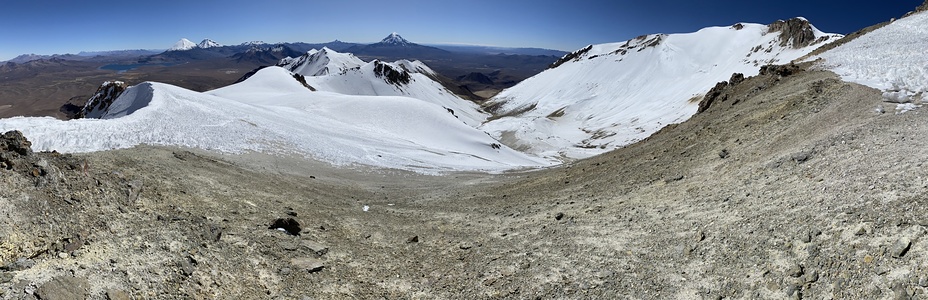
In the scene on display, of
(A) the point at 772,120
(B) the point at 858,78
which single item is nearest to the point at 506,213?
(A) the point at 772,120

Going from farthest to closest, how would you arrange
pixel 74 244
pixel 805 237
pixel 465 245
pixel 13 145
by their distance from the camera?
pixel 465 245
pixel 13 145
pixel 74 244
pixel 805 237

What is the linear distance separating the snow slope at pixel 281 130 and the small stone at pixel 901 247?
26.6 m

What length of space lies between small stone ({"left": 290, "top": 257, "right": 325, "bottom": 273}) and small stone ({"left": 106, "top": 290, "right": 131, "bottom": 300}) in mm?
3630

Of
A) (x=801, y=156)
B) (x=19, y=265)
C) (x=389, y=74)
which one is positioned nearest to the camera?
Result: (x=19, y=265)

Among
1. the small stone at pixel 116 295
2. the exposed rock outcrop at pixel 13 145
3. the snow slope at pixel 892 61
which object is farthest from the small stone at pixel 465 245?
the snow slope at pixel 892 61

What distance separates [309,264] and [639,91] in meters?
150

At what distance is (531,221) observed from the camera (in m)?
14.9

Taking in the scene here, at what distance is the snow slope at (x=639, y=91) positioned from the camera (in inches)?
3455

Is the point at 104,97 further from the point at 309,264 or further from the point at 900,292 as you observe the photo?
the point at 900,292

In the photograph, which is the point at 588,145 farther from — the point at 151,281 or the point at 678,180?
the point at 151,281

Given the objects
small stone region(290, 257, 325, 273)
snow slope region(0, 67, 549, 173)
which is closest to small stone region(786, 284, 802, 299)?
small stone region(290, 257, 325, 273)

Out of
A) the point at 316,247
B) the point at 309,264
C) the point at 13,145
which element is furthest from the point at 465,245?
the point at 13,145

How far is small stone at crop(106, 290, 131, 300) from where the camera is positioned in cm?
775

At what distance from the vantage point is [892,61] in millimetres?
25953
